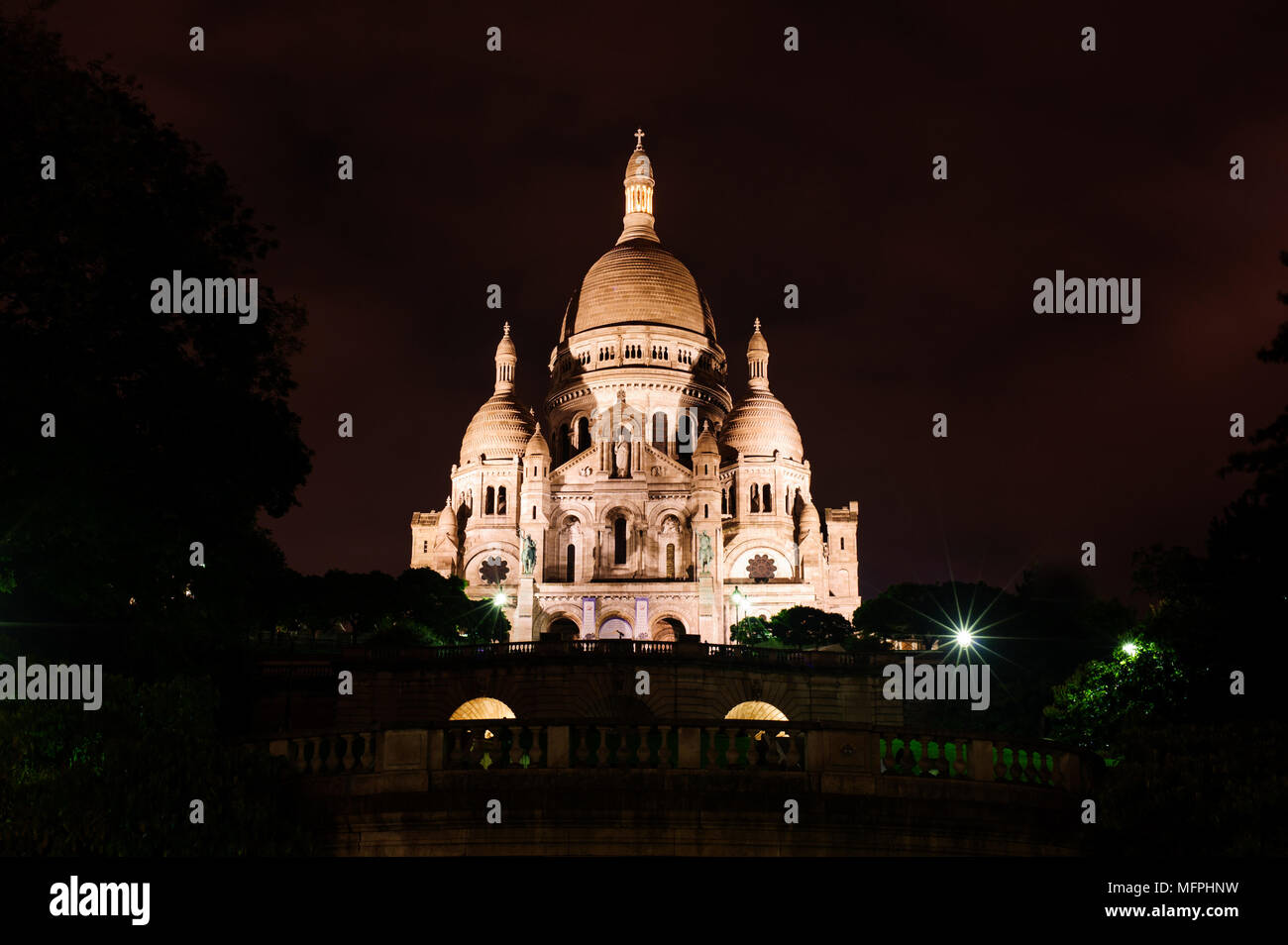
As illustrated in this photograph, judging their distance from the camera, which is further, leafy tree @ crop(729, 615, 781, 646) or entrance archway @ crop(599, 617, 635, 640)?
entrance archway @ crop(599, 617, 635, 640)

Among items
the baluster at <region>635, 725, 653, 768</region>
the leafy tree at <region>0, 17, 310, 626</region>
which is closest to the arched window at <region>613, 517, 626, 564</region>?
the leafy tree at <region>0, 17, 310, 626</region>

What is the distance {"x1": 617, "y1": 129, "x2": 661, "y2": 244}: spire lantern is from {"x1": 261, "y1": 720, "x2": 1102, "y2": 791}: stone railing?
116293mm

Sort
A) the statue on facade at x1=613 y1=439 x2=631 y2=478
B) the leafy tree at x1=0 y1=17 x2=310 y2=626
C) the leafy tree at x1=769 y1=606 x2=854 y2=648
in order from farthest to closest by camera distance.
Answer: the statue on facade at x1=613 y1=439 x2=631 y2=478
the leafy tree at x1=769 y1=606 x2=854 y2=648
the leafy tree at x1=0 y1=17 x2=310 y2=626

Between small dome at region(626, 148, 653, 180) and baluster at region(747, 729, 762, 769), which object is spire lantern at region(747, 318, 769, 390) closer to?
small dome at region(626, 148, 653, 180)

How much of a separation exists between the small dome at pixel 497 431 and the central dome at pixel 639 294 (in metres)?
10.2

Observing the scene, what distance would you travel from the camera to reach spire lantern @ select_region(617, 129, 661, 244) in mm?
Answer: 133750

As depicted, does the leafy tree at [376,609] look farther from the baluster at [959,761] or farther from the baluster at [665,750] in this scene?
the baluster at [959,761]

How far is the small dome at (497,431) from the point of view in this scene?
379 feet

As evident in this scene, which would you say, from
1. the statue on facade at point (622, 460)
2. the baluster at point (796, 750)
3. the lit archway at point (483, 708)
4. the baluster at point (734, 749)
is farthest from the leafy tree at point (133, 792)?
the statue on facade at point (622, 460)

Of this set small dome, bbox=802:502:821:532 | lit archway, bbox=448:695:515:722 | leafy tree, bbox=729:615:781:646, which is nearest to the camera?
lit archway, bbox=448:695:515:722
